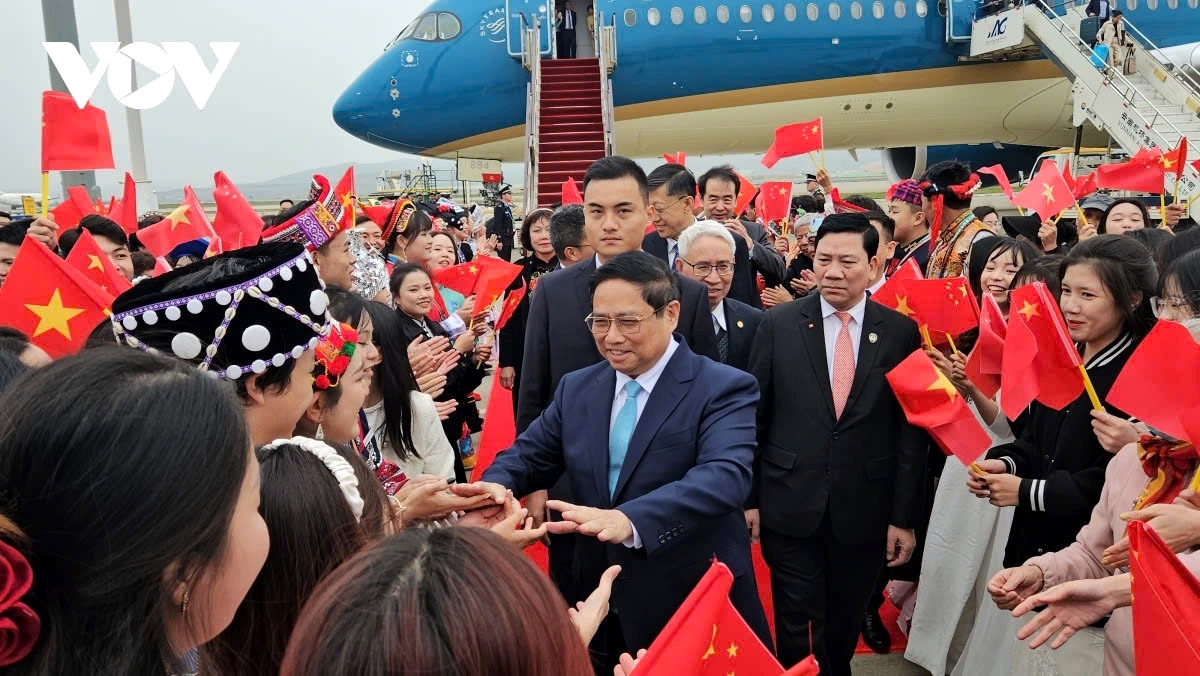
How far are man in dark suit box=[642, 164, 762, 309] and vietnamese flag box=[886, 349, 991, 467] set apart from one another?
1.51 meters

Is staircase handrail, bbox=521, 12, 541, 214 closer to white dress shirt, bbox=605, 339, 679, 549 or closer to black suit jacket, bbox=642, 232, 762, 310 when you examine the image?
black suit jacket, bbox=642, 232, 762, 310

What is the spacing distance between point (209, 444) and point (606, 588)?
2.89 ft

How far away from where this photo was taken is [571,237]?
4.55m

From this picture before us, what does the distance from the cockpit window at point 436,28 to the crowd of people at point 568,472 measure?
386 inches

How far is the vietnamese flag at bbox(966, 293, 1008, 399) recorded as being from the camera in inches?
113

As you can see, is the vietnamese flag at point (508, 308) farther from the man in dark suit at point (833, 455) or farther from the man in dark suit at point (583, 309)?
the man in dark suit at point (833, 455)

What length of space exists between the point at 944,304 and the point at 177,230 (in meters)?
3.74

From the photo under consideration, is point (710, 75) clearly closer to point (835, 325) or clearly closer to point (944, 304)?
point (944, 304)

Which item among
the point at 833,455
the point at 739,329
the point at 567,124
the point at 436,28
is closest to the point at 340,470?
the point at 833,455

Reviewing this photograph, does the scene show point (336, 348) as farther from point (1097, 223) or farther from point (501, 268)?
point (1097, 223)

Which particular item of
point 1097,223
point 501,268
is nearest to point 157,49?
point 501,268

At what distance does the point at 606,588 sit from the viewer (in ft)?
5.65

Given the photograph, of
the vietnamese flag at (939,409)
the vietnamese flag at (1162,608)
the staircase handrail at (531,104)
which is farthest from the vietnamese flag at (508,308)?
the staircase handrail at (531,104)

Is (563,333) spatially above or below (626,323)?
below
